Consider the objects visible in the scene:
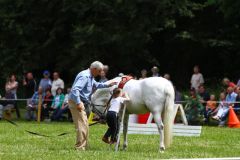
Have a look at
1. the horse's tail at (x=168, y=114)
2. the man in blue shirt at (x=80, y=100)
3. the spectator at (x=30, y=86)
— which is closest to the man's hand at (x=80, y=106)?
the man in blue shirt at (x=80, y=100)

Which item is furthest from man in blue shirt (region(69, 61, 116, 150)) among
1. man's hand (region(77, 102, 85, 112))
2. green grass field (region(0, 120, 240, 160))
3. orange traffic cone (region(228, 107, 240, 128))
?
orange traffic cone (region(228, 107, 240, 128))

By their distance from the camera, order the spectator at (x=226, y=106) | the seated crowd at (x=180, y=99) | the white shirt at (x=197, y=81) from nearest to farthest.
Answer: the spectator at (x=226, y=106), the seated crowd at (x=180, y=99), the white shirt at (x=197, y=81)

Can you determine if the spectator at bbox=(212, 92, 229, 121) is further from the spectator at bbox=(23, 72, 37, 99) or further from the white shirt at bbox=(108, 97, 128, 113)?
the white shirt at bbox=(108, 97, 128, 113)

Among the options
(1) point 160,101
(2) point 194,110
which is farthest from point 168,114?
(2) point 194,110

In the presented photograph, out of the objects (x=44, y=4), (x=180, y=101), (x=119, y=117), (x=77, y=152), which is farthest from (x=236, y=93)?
(x=44, y=4)

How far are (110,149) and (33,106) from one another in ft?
42.7

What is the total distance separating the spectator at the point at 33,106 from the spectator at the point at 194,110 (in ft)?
20.0

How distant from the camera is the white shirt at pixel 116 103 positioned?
1470 cm

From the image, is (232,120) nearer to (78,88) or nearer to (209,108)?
(209,108)

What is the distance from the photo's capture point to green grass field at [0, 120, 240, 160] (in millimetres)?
12922

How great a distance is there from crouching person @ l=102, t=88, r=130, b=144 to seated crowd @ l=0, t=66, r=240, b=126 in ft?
23.5

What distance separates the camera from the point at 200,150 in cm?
1463

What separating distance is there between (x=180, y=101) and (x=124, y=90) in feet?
35.0

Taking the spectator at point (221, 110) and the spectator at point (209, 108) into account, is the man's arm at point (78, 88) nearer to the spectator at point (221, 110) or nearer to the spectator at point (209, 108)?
the spectator at point (221, 110)
